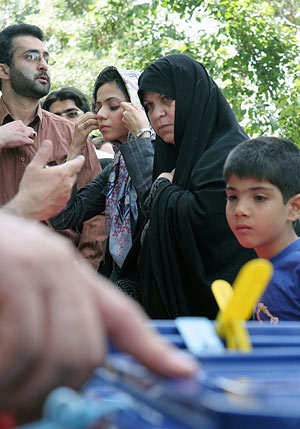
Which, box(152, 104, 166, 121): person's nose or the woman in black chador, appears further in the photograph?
box(152, 104, 166, 121): person's nose

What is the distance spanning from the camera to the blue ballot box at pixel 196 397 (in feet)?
1.64

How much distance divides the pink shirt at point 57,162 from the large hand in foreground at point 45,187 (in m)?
1.77

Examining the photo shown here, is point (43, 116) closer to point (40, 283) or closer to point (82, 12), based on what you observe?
point (40, 283)

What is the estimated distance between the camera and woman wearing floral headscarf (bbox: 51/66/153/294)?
3232 mm

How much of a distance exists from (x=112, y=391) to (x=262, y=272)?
0.62ft

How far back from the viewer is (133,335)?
0.56 meters

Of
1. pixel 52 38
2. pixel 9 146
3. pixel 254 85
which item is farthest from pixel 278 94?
pixel 52 38

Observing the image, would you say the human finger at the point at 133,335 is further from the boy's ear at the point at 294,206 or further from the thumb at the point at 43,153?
the boy's ear at the point at 294,206

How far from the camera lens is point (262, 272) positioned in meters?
0.65

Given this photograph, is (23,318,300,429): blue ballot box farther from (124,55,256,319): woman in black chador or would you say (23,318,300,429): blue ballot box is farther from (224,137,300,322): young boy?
(124,55,256,319): woman in black chador

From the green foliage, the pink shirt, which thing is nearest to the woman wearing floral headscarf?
the pink shirt

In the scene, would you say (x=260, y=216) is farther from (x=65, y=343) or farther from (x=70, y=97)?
(x=70, y=97)

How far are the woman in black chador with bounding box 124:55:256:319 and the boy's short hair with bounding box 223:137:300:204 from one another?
0.39 meters

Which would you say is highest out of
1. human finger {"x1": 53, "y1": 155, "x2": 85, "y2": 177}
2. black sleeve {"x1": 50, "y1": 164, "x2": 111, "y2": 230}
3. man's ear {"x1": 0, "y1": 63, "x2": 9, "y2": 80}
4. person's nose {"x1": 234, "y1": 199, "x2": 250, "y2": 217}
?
man's ear {"x1": 0, "y1": 63, "x2": 9, "y2": 80}
